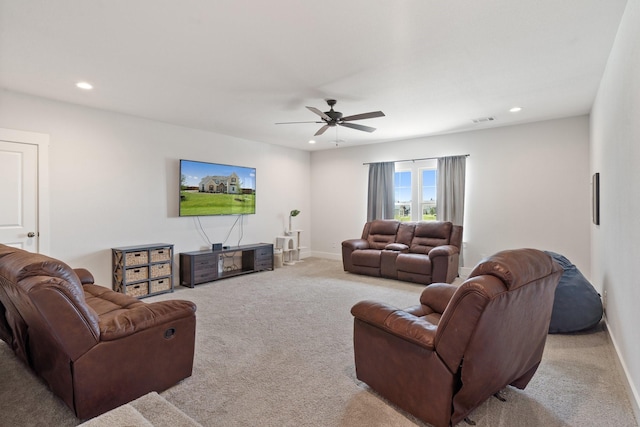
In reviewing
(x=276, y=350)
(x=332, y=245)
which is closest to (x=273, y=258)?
(x=332, y=245)

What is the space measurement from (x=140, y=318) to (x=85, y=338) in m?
0.30

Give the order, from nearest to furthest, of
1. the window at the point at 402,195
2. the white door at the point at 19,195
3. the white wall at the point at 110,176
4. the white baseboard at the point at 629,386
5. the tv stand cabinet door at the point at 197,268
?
the white baseboard at the point at 629,386 → the white door at the point at 19,195 → the white wall at the point at 110,176 → the tv stand cabinet door at the point at 197,268 → the window at the point at 402,195

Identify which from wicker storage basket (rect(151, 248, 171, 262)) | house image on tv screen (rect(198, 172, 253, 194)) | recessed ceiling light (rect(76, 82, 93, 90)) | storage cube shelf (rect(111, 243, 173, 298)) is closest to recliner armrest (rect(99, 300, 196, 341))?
storage cube shelf (rect(111, 243, 173, 298))

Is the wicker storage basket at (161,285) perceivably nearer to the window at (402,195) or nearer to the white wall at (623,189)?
the window at (402,195)

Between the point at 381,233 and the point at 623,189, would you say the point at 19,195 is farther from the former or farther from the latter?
the point at 623,189

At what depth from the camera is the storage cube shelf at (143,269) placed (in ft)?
14.4

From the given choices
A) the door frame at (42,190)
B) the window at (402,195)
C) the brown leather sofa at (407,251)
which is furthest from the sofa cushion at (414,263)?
the door frame at (42,190)

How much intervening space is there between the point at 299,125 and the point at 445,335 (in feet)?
14.3

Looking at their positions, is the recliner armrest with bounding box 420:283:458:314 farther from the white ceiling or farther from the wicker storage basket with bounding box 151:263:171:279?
the wicker storage basket with bounding box 151:263:171:279

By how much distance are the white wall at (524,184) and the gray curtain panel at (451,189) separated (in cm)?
14

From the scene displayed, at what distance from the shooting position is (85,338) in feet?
5.99

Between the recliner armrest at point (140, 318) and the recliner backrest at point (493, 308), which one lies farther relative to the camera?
the recliner armrest at point (140, 318)

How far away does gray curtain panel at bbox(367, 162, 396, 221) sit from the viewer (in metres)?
6.77

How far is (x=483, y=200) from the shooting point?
569 centimetres
